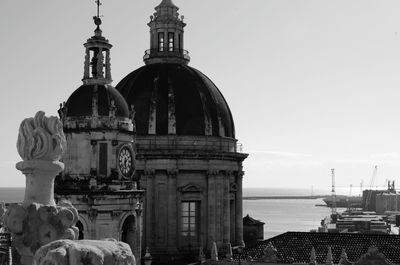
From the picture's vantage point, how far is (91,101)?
126ft

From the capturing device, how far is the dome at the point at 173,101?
169ft

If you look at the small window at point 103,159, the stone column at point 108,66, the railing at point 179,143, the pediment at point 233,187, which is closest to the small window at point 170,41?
the railing at point 179,143

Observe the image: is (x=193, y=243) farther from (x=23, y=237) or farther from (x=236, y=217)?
(x=23, y=237)

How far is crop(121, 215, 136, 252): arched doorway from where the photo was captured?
38.6m

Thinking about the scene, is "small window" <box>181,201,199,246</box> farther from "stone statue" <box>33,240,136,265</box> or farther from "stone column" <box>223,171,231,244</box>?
"stone statue" <box>33,240,136,265</box>

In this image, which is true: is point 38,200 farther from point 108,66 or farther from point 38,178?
point 108,66

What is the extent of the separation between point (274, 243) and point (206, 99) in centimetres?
1286

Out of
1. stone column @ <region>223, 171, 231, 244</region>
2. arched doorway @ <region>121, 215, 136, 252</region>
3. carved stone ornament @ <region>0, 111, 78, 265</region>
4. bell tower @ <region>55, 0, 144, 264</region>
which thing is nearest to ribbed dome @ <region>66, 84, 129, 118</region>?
bell tower @ <region>55, 0, 144, 264</region>

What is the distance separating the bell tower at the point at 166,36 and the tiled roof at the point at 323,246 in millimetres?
17476

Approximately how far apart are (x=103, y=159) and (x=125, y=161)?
5.54 ft

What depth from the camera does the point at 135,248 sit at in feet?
126

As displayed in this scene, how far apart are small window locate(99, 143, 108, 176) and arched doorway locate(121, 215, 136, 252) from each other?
3069 millimetres

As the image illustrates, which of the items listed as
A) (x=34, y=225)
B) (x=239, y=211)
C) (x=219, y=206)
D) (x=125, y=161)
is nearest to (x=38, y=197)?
(x=34, y=225)

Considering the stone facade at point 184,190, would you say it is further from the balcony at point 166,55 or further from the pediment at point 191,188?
the balcony at point 166,55
